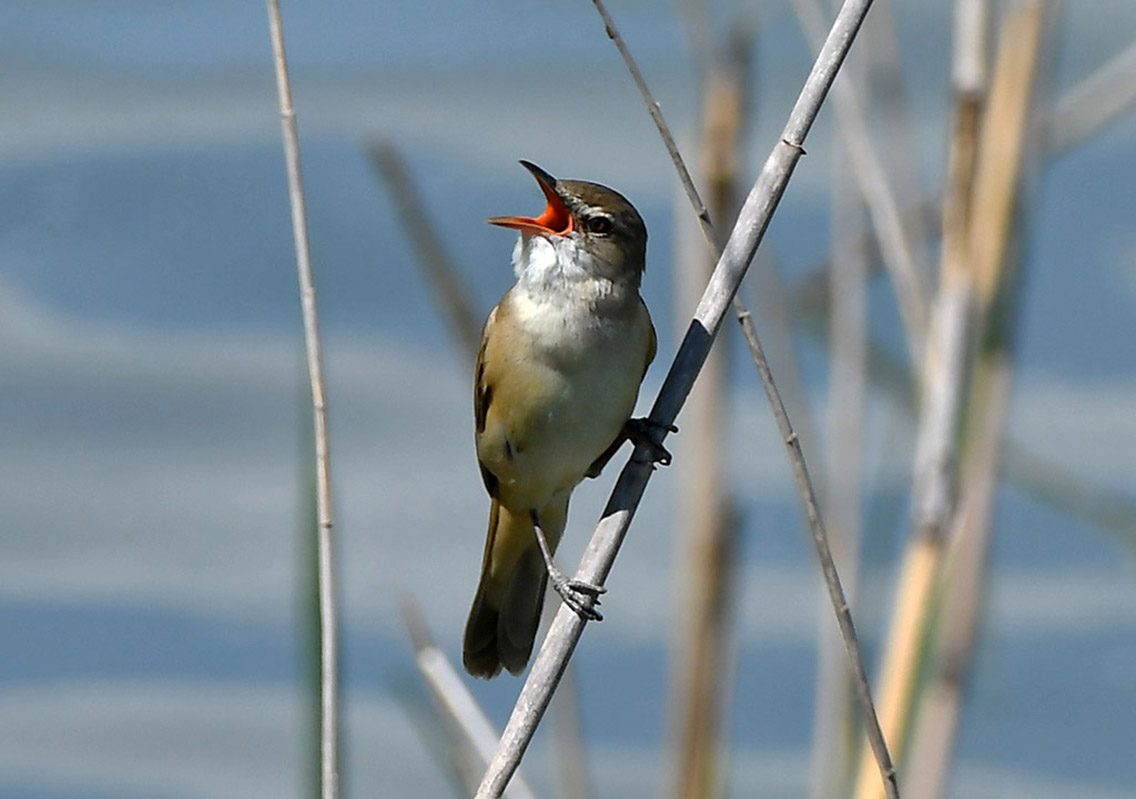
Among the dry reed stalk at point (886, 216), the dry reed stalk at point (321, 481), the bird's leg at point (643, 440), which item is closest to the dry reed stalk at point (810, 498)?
the bird's leg at point (643, 440)

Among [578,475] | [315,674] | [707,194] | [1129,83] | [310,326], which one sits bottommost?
[315,674]

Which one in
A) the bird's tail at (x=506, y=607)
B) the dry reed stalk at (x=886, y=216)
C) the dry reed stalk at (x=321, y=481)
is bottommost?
the dry reed stalk at (x=321, y=481)

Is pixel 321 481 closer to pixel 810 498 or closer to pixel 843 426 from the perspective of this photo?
pixel 810 498

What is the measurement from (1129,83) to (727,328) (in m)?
0.81

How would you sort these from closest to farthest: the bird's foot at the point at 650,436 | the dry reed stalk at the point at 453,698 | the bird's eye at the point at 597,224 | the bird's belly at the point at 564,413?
the bird's foot at the point at 650,436, the dry reed stalk at the point at 453,698, the bird's belly at the point at 564,413, the bird's eye at the point at 597,224

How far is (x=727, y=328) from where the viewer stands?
2.61 meters

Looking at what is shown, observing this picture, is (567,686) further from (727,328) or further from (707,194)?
(707,194)

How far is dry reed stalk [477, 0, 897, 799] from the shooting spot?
1.85 m

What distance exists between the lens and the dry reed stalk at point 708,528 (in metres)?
2.45

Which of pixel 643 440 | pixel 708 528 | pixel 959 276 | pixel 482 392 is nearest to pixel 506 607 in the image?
pixel 482 392

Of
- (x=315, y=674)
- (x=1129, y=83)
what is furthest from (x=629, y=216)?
(x=315, y=674)

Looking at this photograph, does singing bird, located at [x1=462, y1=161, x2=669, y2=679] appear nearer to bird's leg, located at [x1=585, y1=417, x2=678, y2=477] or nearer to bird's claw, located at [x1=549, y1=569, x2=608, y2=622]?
bird's leg, located at [x1=585, y1=417, x2=678, y2=477]

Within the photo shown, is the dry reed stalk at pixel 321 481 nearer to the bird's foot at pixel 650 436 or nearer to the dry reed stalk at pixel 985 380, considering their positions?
the bird's foot at pixel 650 436

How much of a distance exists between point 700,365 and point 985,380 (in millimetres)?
776
